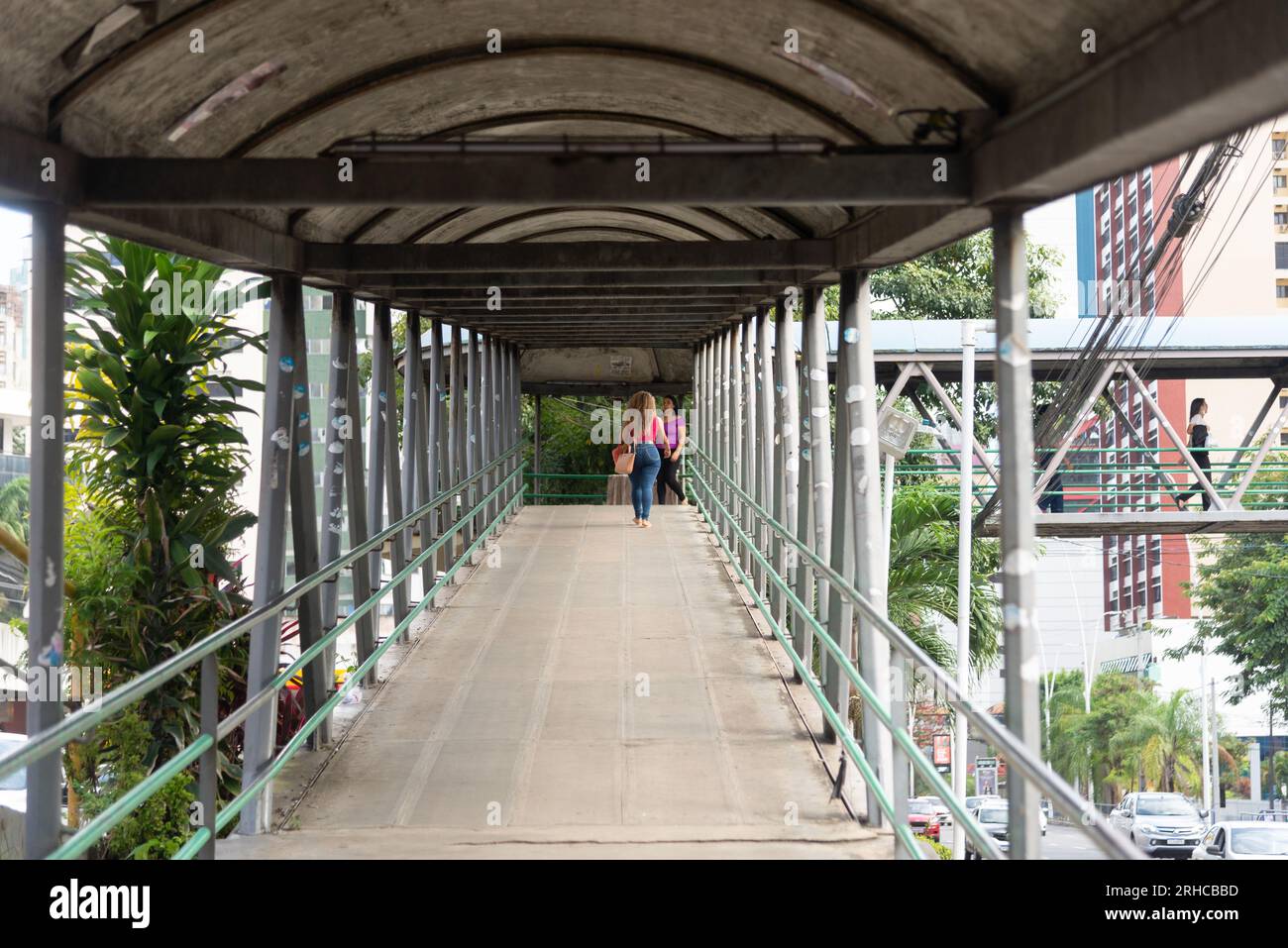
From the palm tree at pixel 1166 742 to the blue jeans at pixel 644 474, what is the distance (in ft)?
105

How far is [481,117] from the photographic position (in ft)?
23.0

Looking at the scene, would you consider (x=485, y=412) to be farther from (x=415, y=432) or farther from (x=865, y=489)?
(x=865, y=489)

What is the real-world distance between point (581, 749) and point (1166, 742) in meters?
41.5

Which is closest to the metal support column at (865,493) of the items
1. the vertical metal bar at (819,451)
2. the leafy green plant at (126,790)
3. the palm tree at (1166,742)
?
the vertical metal bar at (819,451)

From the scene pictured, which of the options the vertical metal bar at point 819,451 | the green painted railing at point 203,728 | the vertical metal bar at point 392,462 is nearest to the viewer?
the green painted railing at point 203,728

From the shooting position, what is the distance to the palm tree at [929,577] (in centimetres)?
1822

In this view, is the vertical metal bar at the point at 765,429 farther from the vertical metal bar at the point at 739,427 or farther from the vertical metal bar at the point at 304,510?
the vertical metal bar at the point at 304,510

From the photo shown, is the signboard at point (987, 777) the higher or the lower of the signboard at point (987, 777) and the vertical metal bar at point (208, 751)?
the lower

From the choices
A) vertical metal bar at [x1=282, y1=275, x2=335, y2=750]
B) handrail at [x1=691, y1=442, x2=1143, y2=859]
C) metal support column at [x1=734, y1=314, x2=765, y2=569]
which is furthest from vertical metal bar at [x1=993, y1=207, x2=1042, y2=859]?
metal support column at [x1=734, y1=314, x2=765, y2=569]

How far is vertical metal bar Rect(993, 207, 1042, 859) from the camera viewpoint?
462 cm

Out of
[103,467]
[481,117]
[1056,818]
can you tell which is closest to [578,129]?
[481,117]

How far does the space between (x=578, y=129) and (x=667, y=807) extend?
11.7 feet

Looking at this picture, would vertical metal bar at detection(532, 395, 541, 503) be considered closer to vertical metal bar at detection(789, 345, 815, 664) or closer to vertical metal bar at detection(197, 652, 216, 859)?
vertical metal bar at detection(789, 345, 815, 664)
